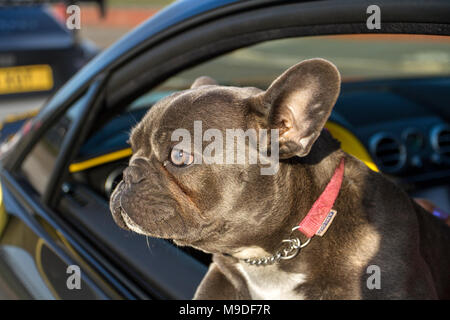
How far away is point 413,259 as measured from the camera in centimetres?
174

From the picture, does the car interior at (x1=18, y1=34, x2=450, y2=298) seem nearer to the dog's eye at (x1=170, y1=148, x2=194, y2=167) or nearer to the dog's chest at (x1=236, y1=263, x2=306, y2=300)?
the dog's chest at (x1=236, y1=263, x2=306, y2=300)

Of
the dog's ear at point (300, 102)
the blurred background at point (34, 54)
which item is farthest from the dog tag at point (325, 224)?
the blurred background at point (34, 54)

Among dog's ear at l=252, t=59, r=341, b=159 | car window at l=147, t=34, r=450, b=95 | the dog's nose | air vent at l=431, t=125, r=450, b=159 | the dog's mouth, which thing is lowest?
car window at l=147, t=34, r=450, b=95

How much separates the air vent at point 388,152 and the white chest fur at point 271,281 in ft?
5.69

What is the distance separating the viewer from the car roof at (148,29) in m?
1.89

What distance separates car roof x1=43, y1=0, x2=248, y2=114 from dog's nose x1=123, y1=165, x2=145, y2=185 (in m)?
0.56

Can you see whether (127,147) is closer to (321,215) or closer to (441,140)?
(321,215)

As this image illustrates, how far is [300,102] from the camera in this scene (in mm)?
1576

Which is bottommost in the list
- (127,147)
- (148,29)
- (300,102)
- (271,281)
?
(271,281)

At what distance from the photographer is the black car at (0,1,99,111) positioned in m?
6.50

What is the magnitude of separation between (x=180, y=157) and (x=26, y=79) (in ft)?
18.3

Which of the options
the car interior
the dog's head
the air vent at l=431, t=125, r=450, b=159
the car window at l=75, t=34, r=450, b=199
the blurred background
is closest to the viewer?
the dog's head

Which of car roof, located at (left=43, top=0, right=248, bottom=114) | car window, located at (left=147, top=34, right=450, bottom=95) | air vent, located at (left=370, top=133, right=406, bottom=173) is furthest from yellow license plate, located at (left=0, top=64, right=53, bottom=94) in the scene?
car window, located at (left=147, top=34, right=450, bottom=95)

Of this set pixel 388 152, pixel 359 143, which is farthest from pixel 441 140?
pixel 359 143
